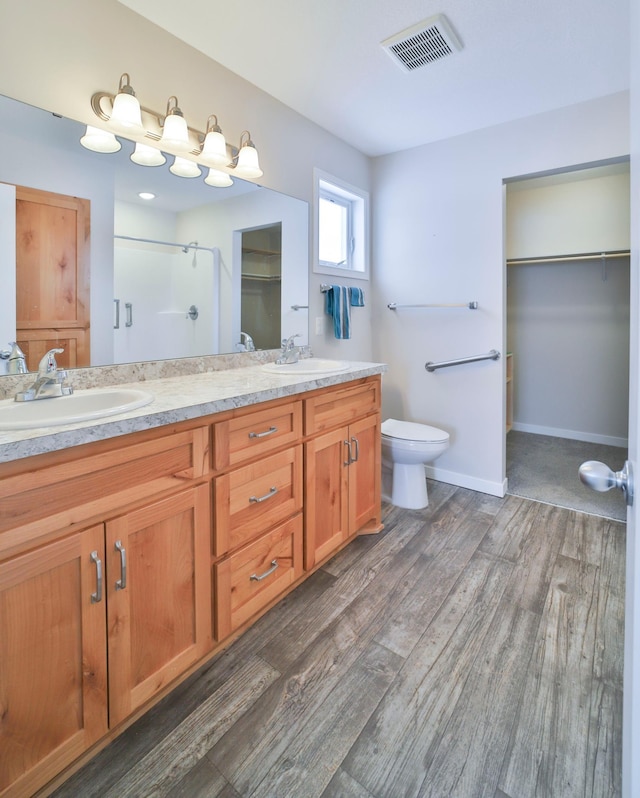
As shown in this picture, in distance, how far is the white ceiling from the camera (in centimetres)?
161

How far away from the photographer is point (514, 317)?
420cm

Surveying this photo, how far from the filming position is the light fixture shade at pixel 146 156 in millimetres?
1638

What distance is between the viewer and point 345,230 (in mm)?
3041

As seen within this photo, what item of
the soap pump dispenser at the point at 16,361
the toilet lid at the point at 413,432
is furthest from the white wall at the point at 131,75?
the toilet lid at the point at 413,432

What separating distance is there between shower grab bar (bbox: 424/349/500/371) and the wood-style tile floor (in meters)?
1.23

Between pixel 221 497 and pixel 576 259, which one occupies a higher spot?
pixel 576 259

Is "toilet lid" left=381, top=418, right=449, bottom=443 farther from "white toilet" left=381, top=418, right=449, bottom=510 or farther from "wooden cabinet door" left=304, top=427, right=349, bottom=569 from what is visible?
"wooden cabinet door" left=304, top=427, right=349, bottom=569

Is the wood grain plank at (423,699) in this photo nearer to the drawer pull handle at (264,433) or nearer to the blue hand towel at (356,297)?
the drawer pull handle at (264,433)

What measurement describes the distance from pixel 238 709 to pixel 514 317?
4.07m

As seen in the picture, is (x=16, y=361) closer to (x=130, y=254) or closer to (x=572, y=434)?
(x=130, y=254)

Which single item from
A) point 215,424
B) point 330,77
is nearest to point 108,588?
point 215,424

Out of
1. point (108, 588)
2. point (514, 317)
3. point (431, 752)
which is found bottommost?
point (431, 752)

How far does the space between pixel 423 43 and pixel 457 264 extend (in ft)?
4.13

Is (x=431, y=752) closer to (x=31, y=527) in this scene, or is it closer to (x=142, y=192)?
(x=31, y=527)
